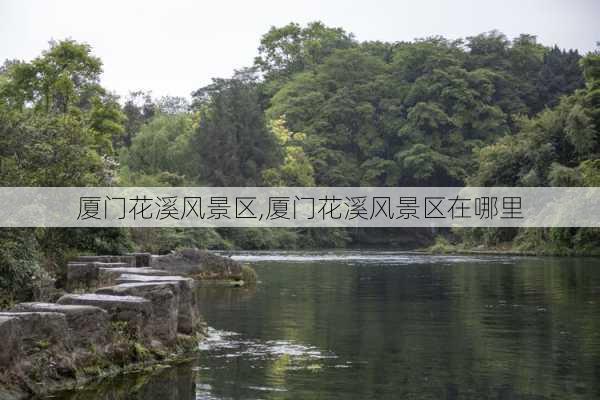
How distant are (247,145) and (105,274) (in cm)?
5938

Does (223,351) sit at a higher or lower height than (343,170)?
lower

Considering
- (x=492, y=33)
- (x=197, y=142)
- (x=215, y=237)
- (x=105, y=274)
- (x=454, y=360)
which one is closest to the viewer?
(x=454, y=360)

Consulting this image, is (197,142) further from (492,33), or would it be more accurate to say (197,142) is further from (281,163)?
(492,33)

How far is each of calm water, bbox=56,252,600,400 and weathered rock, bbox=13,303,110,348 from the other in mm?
641

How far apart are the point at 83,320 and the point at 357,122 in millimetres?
77217

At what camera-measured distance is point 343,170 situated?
83750 mm

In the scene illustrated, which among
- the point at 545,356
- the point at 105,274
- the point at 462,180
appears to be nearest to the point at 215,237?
the point at 462,180

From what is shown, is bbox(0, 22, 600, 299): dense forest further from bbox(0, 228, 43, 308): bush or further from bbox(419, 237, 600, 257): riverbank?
bbox(0, 228, 43, 308): bush

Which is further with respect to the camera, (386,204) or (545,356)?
(386,204)

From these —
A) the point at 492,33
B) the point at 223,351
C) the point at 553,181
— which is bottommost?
the point at 223,351

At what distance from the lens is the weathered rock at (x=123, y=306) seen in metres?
12.4

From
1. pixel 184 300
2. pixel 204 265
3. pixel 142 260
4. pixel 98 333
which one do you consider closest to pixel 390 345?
pixel 184 300

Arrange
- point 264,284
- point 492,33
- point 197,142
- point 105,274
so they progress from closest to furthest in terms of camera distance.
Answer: point 105,274 → point 264,284 → point 197,142 → point 492,33

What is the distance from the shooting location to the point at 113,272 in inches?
663
